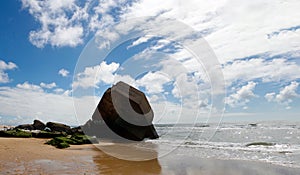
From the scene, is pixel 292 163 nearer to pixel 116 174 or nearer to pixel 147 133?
pixel 116 174

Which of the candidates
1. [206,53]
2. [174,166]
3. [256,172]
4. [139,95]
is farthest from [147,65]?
[256,172]

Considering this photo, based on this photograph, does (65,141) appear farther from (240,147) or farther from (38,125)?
(38,125)

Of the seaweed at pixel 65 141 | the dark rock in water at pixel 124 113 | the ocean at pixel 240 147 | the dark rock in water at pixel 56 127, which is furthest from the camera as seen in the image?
the dark rock in water at pixel 56 127

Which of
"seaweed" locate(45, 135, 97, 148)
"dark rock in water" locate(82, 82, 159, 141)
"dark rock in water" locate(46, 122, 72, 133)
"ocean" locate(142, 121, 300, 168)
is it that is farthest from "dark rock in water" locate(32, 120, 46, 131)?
"seaweed" locate(45, 135, 97, 148)

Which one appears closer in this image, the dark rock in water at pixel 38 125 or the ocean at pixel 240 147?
the ocean at pixel 240 147

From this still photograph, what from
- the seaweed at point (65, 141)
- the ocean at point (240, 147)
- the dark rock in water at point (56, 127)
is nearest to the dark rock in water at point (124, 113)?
the ocean at point (240, 147)

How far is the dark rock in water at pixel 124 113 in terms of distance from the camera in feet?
76.4

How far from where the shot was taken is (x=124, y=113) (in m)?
24.0

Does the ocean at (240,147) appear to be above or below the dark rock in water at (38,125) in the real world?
below

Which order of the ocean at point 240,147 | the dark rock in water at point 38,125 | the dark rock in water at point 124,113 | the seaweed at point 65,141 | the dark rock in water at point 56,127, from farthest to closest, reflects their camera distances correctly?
the dark rock in water at point 38,125, the dark rock in water at point 56,127, the dark rock in water at point 124,113, the seaweed at point 65,141, the ocean at point 240,147

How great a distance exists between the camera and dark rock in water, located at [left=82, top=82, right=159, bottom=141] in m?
23.3

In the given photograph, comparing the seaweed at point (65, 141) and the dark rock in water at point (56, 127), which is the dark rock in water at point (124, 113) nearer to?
the seaweed at point (65, 141)

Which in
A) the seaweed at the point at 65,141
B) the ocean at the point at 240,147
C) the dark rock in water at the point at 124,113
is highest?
the dark rock in water at the point at 124,113

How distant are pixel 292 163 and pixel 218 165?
11.9 feet
